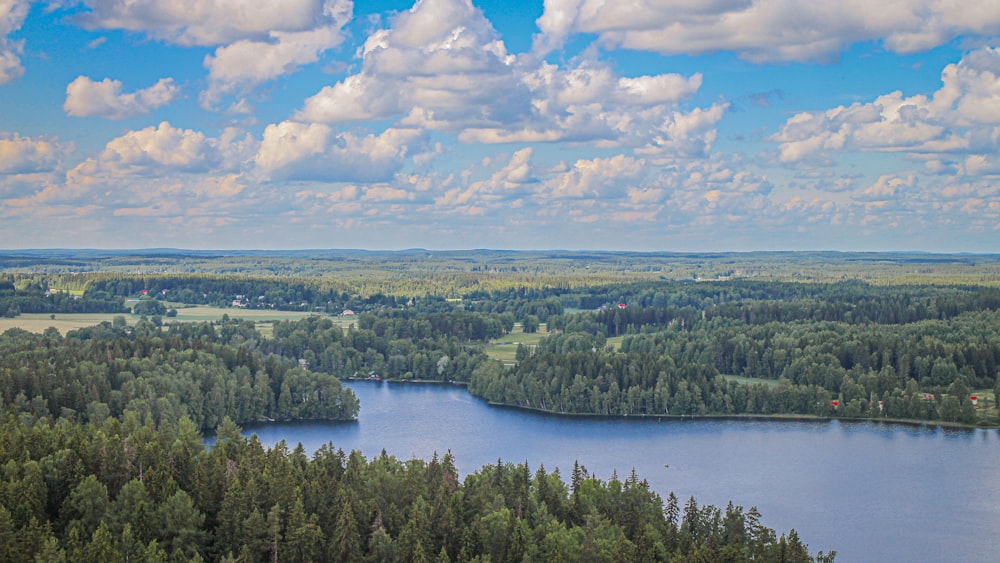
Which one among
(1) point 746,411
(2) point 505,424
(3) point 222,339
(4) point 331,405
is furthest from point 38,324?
(1) point 746,411

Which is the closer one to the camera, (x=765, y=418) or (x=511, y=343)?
(x=765, y=418)

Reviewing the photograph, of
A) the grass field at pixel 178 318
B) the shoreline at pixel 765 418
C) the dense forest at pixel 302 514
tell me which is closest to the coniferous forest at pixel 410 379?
the dense forest at pixel 302 514

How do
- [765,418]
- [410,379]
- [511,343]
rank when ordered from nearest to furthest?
[765,418], [410,379], [511,343]

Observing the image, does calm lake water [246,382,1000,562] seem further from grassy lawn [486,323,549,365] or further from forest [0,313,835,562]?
grassy lawn [486,323,549,365]

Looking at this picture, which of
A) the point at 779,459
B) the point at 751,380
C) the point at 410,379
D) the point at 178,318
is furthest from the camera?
the point at 178,318

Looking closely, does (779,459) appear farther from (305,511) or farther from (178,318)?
(178,318)

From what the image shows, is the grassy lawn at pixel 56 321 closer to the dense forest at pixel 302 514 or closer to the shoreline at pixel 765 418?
the shoreline at pixel 765 418

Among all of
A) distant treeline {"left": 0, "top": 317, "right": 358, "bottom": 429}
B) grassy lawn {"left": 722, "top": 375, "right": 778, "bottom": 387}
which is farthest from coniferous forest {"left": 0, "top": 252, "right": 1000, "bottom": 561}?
grassy lawn {"left": 722, "top": 375, "right": 778, "bottom": 387}

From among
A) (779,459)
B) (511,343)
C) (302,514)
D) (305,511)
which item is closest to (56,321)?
(511,343)
